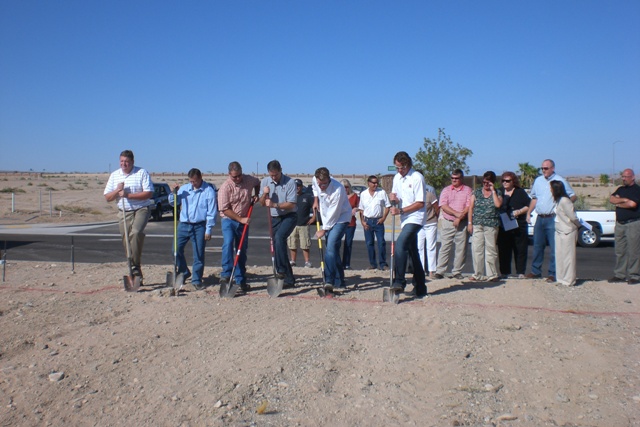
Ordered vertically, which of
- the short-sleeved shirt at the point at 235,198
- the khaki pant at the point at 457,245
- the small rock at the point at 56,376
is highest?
the short-sleeved shirt at the point at 235,198

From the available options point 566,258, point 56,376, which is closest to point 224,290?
point 56,376

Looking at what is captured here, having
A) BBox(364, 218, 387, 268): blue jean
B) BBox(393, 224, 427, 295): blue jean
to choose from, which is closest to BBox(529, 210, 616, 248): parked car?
BBox(364, 218, 387, 268): blue jean

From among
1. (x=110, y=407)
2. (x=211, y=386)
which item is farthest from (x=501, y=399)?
(x=110, y=407)

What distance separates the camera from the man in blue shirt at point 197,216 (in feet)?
29.1

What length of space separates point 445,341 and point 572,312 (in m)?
2.17

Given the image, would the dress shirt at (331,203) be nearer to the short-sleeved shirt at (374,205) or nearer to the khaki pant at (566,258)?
the short-sleeved shirt at (374,205)

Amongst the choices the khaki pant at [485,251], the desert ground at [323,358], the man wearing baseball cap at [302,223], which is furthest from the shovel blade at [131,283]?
the khaki pant at [485,251]

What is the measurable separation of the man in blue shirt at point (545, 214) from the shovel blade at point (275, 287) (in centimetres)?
408

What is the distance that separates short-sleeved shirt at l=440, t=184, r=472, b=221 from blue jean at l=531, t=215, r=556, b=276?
1167 millimetres

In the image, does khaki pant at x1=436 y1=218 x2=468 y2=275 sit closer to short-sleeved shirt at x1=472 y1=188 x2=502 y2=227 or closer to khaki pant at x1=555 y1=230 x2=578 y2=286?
short-sleeved shirt at x1=472 y1=188 x2=502 y2=227

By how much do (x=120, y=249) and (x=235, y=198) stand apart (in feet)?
27.9

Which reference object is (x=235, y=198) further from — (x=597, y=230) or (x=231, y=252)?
(x=597, y=230)

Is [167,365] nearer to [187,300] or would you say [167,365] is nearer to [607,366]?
[187,300]

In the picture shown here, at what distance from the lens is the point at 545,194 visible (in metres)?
9.53
